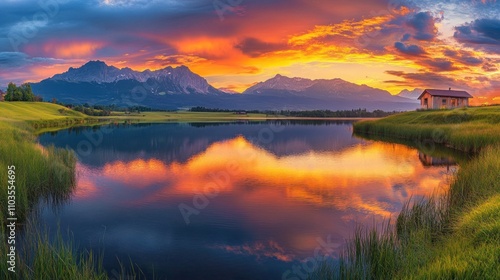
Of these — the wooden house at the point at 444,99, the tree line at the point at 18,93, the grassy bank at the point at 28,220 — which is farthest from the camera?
the tree line at the point at 18,93

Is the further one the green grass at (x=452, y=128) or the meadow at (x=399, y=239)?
the green grass at (x=452, y=128)

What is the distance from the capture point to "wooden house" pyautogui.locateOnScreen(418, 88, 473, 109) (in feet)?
298

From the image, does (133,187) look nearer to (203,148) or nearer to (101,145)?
(203,148)

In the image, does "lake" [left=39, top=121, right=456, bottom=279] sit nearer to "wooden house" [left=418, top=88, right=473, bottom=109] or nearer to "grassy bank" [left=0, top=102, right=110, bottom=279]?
"grassy bank" [left=0, top=102, right=110, bottom=279]

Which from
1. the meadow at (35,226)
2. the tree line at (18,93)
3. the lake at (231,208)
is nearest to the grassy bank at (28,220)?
the meadow at (35,226)

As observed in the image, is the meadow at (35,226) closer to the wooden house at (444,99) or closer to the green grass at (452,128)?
the green grass at (452,128)

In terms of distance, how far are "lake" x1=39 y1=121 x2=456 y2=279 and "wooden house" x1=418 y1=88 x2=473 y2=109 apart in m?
56.3

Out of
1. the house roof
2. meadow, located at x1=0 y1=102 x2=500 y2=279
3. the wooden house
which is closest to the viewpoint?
meadow, located at x1=0 y1=102 x2=500 y2=279

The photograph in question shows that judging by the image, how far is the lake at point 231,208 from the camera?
13.8m

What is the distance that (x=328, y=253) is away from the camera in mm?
14055

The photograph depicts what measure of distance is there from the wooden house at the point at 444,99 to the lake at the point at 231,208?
56253mm

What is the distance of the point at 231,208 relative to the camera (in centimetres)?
2073

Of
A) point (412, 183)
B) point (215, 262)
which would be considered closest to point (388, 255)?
point (215, 262)

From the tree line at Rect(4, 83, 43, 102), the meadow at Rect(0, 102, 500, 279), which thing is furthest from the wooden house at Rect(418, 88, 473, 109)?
the tree line at Rect(4, 83, 43, 102)
